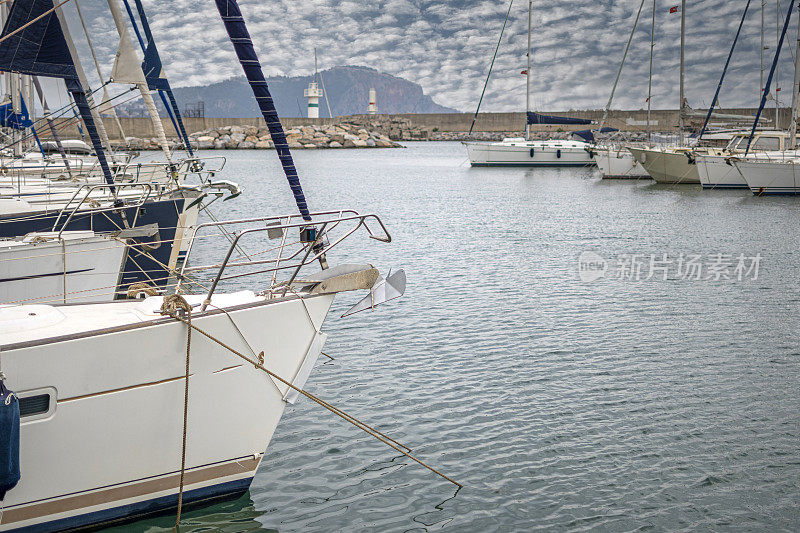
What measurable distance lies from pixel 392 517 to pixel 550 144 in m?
55.8

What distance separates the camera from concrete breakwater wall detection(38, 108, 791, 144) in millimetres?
103125

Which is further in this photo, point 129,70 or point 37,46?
point 129,70

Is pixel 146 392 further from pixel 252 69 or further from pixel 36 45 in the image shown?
pixel 36 45

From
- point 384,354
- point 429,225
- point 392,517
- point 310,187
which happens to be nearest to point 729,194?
point 429,225

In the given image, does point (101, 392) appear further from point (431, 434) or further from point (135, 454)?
point (431, 434)

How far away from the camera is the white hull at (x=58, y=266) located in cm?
952

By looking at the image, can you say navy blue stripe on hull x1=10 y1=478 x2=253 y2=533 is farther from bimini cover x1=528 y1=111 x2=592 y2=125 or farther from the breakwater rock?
the breakwater rock

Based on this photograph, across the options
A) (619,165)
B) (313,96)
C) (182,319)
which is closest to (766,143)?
(619,165)

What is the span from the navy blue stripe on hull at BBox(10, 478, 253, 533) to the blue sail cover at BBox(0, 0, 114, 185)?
789 centimetres

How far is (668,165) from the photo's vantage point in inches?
1604

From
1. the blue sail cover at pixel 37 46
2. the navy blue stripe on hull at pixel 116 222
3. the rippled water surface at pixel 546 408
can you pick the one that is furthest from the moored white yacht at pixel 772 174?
the blue sail cover at pixel 37 46

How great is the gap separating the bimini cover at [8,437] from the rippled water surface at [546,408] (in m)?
1.28

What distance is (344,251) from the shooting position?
62.0 ft

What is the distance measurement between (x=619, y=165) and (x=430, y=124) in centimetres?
9818
